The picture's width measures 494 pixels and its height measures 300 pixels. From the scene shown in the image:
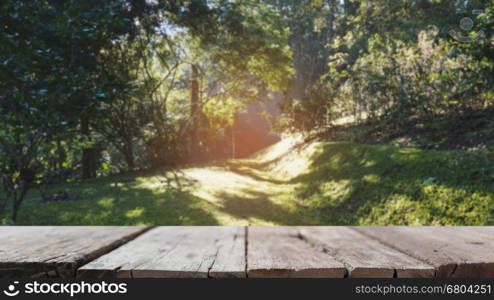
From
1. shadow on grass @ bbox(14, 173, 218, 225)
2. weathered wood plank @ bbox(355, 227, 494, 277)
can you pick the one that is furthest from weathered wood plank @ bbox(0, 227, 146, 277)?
shadow on grass @ bbox(14, 173, 218, 225)

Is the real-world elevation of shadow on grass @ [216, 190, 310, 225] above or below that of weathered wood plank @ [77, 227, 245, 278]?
below

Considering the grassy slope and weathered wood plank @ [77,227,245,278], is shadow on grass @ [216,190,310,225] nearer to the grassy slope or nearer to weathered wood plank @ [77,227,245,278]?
the grassy slope

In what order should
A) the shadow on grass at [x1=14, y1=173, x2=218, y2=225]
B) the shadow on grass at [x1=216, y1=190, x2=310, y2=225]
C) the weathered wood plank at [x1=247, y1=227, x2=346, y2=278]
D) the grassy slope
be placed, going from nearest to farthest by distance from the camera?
the weathered wood plank at [x1=247, y1=227, x2=346, y2=278], the grassy slope, the shadow on grass at [x1=14, y1=173, x2=218, y2=225], the shadow on grass at [x1=216, y1=190, x2=310, y2=225]

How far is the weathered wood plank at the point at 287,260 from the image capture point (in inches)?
30.9

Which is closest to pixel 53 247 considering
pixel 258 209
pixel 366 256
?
pixel 366 256

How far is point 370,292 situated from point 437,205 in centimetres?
479

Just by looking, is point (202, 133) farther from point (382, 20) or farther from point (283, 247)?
point (283, 247)

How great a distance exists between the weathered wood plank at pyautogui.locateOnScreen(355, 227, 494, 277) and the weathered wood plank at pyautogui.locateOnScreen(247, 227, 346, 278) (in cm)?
28

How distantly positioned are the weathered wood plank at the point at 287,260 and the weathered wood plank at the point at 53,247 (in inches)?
18.6

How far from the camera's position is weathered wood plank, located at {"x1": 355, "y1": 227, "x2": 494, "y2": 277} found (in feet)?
2.75

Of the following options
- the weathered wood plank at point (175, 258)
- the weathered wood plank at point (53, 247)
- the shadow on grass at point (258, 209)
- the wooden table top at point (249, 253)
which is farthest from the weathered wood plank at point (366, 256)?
the shadow on grass at point (258, 209)

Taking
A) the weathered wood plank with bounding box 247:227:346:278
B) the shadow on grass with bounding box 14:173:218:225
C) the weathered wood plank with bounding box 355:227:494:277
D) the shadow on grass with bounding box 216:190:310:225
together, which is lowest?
the shadow on grass with bounding box 216:190:310:225

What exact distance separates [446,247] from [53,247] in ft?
4.13

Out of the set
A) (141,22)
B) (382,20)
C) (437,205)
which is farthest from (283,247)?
(141,22)
